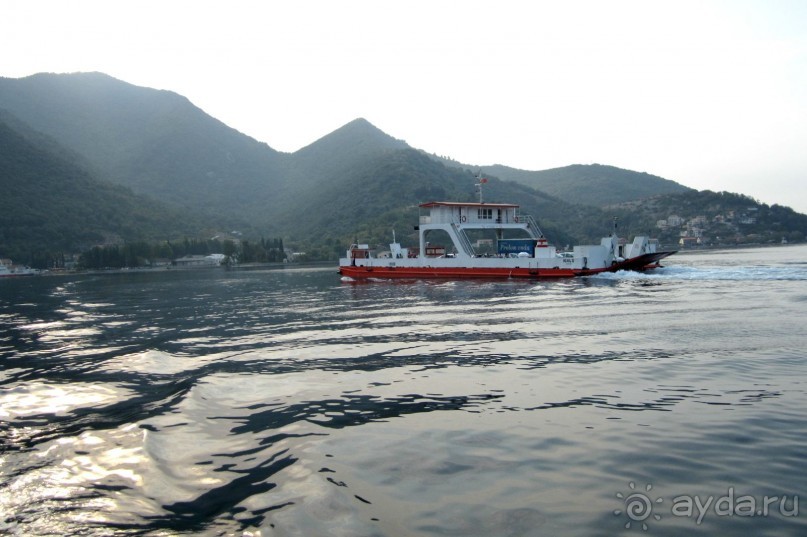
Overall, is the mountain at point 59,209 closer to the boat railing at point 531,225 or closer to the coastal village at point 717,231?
the boat railing at point 531,225

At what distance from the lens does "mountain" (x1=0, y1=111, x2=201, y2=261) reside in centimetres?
11812

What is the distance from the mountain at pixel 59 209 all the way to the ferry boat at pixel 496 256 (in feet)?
347

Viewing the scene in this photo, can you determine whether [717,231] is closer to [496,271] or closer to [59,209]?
[496,271]

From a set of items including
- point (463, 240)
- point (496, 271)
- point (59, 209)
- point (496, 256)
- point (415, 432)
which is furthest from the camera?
point (59, 209)

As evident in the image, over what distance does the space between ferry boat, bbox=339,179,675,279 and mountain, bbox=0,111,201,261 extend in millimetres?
105624

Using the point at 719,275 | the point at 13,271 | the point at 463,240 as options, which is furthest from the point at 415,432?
the point at 13,271

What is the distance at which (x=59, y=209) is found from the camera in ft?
420

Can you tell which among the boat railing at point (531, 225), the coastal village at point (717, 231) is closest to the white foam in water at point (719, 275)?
the boat railing at point (531, 225)

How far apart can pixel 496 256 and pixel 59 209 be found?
129 meters

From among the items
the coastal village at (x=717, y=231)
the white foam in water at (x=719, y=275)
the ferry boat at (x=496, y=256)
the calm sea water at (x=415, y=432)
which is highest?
the coastal village at (x=717, y=231)

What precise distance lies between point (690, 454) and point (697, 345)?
8.10m

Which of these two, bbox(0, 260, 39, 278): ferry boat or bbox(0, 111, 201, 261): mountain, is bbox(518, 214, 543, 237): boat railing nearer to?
bbox(0, 260, 39, 278): ferry boat

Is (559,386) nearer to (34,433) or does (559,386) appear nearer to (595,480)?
(595,480)

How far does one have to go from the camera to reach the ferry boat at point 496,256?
40.3m
